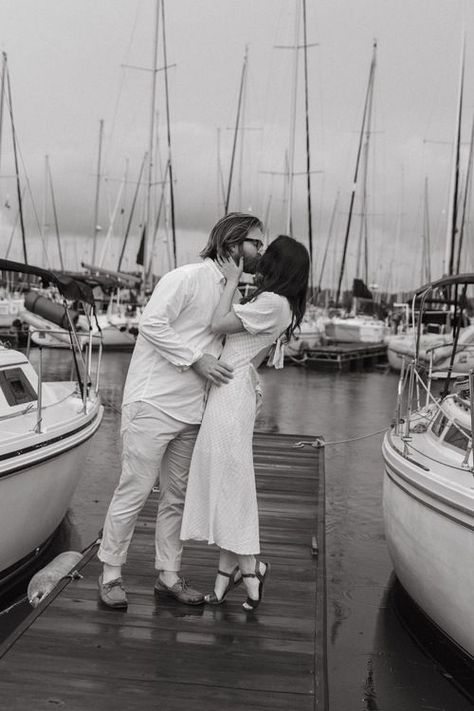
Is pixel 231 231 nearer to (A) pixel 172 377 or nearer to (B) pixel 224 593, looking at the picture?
(A) pixel 172 377

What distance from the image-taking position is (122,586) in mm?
4586

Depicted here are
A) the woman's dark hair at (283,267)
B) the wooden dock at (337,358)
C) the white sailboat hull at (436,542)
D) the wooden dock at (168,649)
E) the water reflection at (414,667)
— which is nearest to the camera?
the wooden dock at (168,649)

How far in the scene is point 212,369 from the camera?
13.3 feet

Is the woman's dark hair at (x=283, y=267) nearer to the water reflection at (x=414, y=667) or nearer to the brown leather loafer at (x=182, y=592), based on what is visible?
the brown leather loafer at (x=182, y=592)

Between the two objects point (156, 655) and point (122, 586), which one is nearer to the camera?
point (156, 655)

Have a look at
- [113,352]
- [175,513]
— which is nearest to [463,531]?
[175,513]

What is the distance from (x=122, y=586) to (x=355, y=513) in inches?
244

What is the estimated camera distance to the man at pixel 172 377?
4059 mm

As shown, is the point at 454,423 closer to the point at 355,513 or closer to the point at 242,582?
→ the point at 242,582

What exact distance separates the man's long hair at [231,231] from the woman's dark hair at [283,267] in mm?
160

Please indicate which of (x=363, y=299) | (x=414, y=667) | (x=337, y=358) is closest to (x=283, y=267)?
(x=414, y=667)

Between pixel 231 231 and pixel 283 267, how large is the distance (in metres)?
0.34

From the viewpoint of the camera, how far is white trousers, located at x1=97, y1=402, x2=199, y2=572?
13.4ft

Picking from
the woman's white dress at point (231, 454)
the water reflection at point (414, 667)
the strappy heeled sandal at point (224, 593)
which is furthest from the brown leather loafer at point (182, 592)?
the water reflection at point (414, 667)
